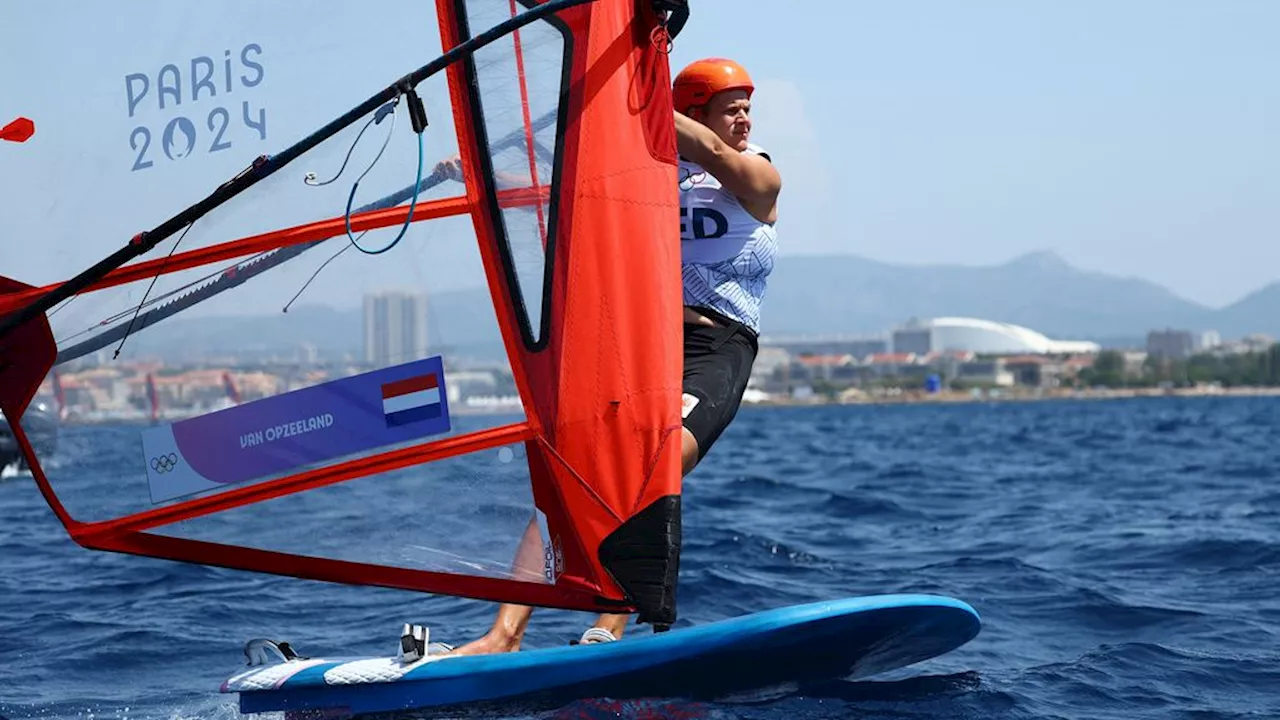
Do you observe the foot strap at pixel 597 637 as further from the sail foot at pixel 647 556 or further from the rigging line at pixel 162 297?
the rigging line at pixel 162 297

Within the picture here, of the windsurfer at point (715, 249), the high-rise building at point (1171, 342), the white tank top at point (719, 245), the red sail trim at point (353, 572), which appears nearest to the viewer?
the red sail trim at point (353, 572)

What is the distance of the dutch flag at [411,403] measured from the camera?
455 cm

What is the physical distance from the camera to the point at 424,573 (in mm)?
4773

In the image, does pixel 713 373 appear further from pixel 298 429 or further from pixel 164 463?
pixel 164 463

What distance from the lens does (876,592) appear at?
7.92m

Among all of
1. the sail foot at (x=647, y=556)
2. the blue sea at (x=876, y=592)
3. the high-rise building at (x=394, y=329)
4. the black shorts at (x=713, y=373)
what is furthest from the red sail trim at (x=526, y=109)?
the blue sea at (x=876, y=592)

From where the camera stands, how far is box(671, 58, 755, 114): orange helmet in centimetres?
489

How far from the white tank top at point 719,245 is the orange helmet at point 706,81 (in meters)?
0.19

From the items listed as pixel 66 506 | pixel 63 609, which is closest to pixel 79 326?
pixel 66 506

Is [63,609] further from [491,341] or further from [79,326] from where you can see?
[491,341]

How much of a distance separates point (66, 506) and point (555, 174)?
5.93ft

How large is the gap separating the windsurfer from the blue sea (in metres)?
0.83

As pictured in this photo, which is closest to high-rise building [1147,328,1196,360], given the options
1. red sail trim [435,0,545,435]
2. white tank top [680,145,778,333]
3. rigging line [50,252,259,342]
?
white tank top [680,145,778,333]

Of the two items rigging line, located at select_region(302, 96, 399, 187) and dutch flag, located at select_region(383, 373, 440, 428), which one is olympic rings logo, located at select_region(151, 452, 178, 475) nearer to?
dutch flag, located at select_region(383, 373, 440, 428)
